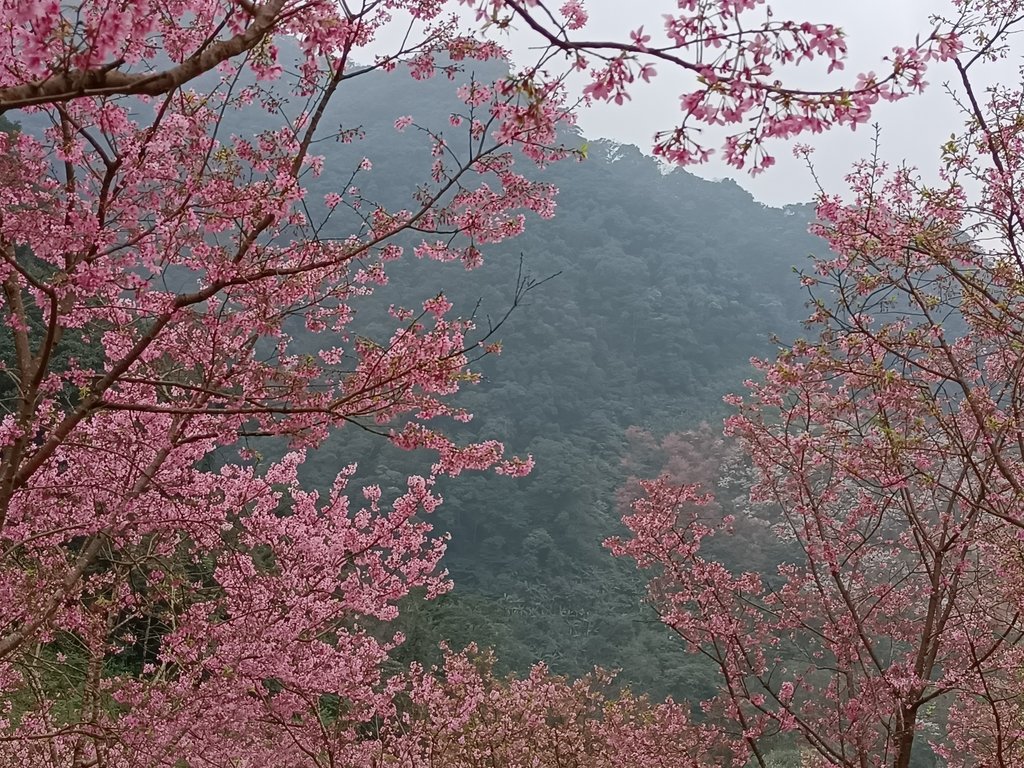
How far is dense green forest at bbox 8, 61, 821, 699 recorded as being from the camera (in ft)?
81.6

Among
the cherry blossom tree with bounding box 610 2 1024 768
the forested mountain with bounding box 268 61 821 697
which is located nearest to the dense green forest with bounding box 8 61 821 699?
the forested mountain with bounding box 268 61 821 697

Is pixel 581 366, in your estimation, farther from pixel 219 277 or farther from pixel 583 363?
pixel 219 277

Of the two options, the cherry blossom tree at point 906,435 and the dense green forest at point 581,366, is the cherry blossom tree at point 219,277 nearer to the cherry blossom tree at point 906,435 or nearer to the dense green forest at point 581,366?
the cherry blossom tree at point 906,435

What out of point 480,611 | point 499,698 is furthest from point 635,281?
point 499,698

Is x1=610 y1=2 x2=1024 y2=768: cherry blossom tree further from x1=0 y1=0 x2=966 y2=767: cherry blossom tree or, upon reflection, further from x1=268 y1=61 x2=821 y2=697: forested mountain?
x1=268 y1=61 x2=821 y2=697: forested mountain

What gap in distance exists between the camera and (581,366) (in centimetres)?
3906

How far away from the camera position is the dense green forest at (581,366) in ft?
81.6

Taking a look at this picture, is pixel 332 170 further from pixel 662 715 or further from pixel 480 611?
pixel 662 715

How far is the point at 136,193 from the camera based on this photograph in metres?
3.78

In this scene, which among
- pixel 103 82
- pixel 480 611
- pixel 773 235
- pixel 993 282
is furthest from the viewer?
pixel 773 235

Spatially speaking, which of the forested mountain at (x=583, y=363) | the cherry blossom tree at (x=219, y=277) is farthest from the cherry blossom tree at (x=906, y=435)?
the forested mountain at (x=583, y=363)

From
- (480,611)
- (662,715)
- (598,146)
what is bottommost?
(662,715)

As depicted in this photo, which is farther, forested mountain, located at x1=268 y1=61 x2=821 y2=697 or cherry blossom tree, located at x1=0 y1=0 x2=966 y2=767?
forested mountain, located at x1=268 y1=61 x2=821 y2=697

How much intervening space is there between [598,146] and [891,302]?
197 ft
